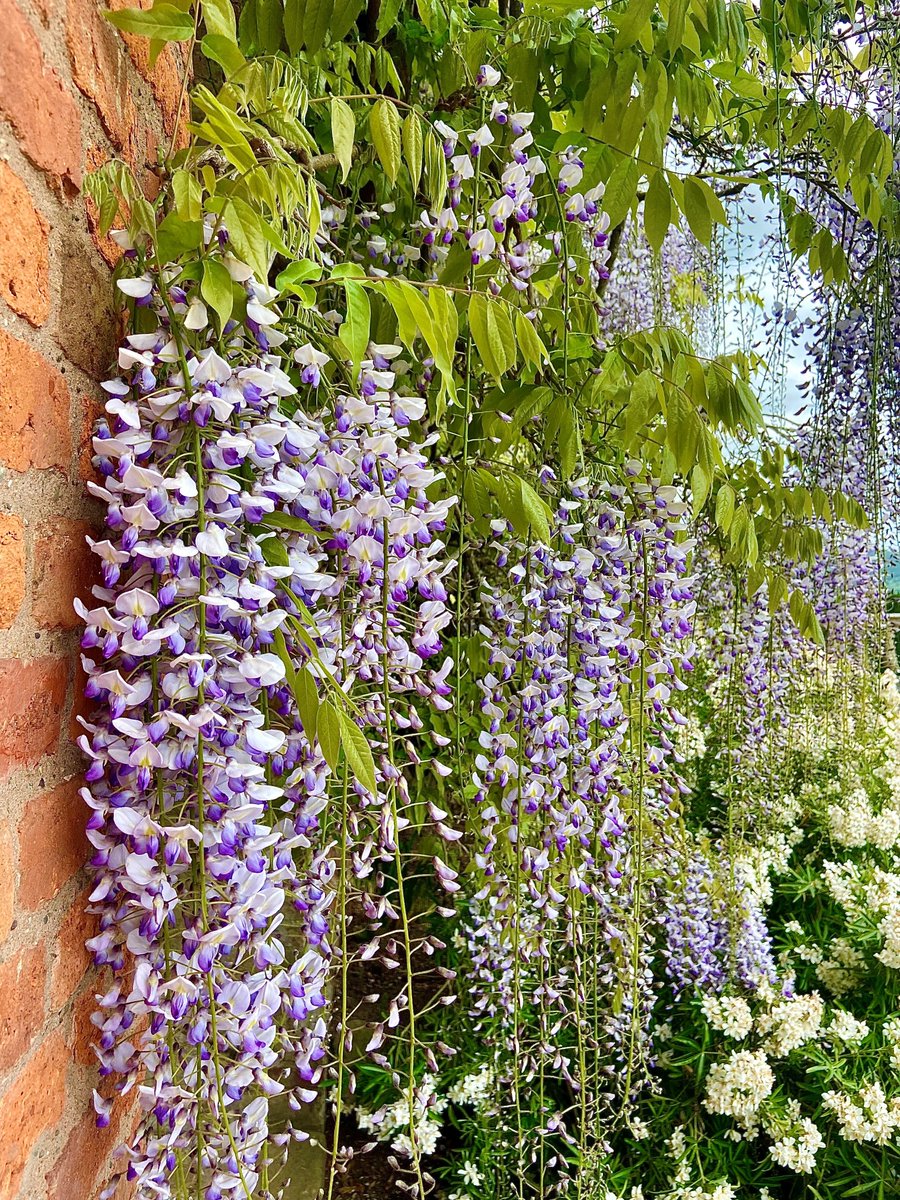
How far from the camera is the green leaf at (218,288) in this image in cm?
66

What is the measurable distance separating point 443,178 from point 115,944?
2.83 feet

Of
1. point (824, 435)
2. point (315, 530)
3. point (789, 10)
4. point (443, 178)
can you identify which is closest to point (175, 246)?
point (315, 530)

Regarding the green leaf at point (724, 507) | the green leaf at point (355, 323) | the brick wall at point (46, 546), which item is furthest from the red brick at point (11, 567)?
the green leaf at point (724, 507)

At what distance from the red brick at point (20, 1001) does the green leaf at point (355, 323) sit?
56 centimetres

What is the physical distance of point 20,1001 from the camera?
0.67 meters

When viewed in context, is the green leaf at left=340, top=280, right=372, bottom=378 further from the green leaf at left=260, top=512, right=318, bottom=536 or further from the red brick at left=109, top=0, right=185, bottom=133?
the red brick at left=109, top=0, right=185, bottom=133

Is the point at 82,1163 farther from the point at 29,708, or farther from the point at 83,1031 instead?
the point at 29,708

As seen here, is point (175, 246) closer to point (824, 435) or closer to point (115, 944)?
point (115, 944)

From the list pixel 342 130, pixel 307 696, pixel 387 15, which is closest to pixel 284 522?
pixel 307 696

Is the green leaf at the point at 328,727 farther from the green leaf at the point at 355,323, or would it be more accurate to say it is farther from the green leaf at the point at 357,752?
the green leaf at the point at 355,323

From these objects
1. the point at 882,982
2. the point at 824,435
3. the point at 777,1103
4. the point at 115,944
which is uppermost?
the point at 824,435

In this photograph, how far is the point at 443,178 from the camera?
101 centimetres

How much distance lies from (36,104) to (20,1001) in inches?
26.6

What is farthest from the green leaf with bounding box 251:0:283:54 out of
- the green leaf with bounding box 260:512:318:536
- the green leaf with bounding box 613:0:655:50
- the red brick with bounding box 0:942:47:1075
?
the red brick with bounding box 0:942:47:1075
